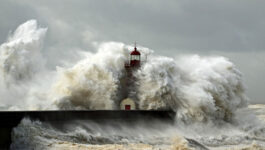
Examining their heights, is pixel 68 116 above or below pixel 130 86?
below

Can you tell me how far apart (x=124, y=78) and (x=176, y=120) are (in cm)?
309

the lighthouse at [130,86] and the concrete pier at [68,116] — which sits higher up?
the lighthouse at [130,86]

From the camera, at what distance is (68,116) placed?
12.6 metres

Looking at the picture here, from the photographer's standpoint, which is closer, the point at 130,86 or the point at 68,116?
the point at 68,116

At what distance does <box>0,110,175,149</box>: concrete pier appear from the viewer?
10.4 metres

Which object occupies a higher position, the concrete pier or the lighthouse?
the lighthouse

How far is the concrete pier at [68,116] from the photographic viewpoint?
409 inches

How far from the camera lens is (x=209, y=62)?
21562 millimetres

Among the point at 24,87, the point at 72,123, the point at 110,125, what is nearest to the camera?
the point at 72,123

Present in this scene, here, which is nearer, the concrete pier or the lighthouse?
the concrete pier

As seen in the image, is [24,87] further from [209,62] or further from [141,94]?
[209,62]

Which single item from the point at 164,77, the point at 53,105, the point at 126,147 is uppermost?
the point at 164,77

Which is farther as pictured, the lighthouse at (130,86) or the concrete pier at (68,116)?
the lighthouse at (130,86)

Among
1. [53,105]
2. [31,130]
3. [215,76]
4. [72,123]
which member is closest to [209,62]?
[215,76]
